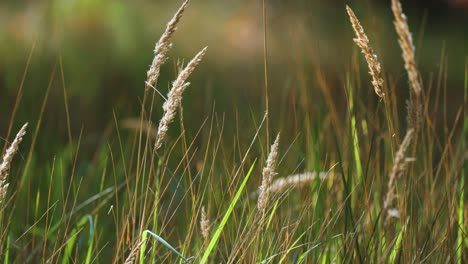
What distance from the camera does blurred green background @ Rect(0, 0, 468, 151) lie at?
4461 millimetres

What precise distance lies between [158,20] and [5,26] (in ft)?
3.86

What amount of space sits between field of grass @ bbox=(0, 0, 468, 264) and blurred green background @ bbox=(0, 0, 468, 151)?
8 centimetres

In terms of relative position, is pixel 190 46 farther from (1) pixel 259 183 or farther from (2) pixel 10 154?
(2) pixel 10 154

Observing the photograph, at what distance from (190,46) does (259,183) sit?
407cm

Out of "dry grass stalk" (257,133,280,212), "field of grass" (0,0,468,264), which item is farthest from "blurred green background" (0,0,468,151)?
"dry grass stalk" (257,133,280,212)

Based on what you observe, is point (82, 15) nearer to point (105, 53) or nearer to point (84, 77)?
point (105, 53)

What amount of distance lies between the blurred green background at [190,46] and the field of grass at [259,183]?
0.08 meters

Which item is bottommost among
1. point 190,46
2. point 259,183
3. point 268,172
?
point 190,46

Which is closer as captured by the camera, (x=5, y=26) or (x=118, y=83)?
(x=118, y=83)

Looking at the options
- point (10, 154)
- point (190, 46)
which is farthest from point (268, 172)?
point (190, 46)

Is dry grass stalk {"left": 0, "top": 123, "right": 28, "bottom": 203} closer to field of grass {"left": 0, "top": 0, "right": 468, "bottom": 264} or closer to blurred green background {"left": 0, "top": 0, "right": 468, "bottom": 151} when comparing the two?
field of grass {"left": 0, "top": 0, "right": 468, "bottom": 264}

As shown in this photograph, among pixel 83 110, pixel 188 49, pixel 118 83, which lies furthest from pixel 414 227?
pixel 188 49

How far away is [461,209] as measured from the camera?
6.11ft

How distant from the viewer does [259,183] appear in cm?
201
